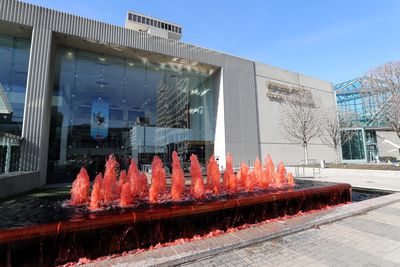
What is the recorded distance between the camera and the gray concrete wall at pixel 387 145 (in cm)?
3422

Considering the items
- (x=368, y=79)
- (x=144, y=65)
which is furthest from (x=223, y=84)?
(x=368, y=79)

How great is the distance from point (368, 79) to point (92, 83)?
27.0m

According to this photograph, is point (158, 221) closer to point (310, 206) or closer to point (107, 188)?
point (107, 188)

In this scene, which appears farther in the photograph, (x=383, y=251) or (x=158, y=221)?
(x=158, y=221)

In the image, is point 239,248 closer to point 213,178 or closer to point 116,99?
point 213,178

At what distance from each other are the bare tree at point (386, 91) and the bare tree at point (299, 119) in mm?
5772

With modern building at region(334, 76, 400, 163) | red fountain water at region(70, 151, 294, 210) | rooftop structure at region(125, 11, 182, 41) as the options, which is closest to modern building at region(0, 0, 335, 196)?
red fountain water at region(70, 151, 294, 210)

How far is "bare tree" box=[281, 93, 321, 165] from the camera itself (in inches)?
926

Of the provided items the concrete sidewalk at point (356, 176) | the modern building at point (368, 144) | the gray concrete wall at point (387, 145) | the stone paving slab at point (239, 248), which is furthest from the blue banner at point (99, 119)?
the gray concrete wall at point (387, 145)

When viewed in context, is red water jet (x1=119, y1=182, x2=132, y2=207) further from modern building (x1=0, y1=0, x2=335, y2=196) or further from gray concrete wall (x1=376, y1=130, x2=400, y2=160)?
gray concrete wall (x1=376, y1=130, x2=400, y2=160)

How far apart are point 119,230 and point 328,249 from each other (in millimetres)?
4303

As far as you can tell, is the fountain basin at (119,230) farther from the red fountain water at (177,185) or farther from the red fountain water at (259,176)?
the red fountain water at (259,176)

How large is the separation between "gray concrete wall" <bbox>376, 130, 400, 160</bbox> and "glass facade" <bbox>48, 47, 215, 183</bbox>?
30.6m

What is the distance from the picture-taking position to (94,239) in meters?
4.04
